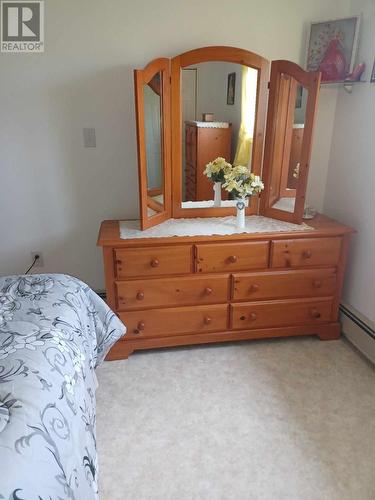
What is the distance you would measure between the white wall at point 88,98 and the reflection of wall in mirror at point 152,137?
10.7 inches

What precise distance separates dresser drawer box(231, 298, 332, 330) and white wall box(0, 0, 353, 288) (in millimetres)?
1008

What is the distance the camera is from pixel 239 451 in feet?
5.38

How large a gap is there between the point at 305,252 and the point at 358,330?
63 cm

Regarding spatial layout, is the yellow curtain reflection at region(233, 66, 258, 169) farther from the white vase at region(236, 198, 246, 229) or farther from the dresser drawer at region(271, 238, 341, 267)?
the dresser drawer at region(271, 238, 341, 267)

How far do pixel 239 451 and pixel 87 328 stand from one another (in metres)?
0.87

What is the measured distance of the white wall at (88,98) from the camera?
2184 mm

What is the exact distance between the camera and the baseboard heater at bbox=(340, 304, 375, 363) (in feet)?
7.38

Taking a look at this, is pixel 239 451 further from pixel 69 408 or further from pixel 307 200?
pixel 307 200

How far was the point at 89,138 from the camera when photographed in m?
2.36

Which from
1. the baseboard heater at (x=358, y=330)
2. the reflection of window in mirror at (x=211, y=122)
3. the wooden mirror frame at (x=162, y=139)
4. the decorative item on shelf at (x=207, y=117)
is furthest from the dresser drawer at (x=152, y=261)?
the baseboard heater at (x=358, y=330)

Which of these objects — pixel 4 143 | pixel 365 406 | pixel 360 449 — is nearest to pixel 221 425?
pixel 360 449

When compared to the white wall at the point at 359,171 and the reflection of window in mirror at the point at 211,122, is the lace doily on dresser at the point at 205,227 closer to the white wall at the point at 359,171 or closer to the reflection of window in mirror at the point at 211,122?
the reflection of window in mirror at the point at 211,122

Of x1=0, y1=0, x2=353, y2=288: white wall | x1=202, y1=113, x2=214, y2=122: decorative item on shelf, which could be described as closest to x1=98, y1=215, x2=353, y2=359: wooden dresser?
x1=0, y1=0, x2=353, y2=288: white wall

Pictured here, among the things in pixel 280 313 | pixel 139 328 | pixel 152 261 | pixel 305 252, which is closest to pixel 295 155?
pixel 305 252
